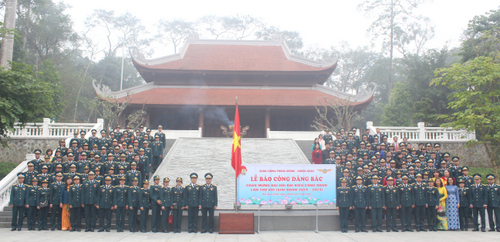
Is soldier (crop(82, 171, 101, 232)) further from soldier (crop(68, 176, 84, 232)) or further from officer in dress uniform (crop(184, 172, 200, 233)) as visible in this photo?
officer in dress uniform (crop(184, 172, 200, 233))

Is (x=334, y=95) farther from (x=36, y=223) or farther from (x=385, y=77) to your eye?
(x=385, y=77)

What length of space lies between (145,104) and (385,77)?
92.7 feet

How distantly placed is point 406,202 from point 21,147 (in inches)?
577

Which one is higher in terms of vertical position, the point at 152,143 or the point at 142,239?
the point at 152,143

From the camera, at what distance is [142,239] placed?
21.3 ft

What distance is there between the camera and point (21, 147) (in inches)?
579

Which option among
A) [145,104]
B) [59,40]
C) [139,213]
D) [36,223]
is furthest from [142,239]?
[59,40]

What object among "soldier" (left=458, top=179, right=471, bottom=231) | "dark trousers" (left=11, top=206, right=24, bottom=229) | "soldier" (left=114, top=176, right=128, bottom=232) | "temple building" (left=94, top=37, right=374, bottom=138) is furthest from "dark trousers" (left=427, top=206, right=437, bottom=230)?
"temple building" (left=94, top=37, right=374, bottom=138)

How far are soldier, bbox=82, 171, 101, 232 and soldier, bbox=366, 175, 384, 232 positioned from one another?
584 cm

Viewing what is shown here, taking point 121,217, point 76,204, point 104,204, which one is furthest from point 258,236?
point 76,204

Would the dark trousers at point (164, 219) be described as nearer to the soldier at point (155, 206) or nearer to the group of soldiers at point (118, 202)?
the group of soldiers at point (118, 202)

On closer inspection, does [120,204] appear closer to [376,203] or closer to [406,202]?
[376,203]

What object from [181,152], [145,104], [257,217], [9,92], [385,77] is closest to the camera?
[257,217]

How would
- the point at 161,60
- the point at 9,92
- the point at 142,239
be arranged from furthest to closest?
1. the point at 161,60
2. the point at 9,92
3. the point at 142,239
